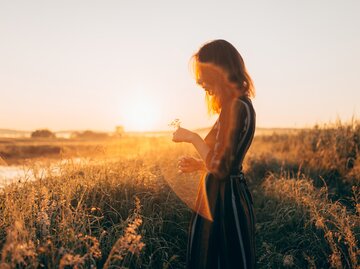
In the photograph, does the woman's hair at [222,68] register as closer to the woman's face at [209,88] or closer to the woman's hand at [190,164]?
the woman's face at [209,88]

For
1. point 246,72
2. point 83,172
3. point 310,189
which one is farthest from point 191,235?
point 310,189

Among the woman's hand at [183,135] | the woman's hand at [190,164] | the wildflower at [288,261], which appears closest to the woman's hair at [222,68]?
the woman's hand at [183,135]

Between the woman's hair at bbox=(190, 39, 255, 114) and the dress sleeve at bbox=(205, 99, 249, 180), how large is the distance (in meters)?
0.18

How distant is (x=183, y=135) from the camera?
271 cm

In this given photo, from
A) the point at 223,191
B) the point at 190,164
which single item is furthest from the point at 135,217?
the point at 223,191

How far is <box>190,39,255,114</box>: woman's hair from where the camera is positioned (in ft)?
8.74

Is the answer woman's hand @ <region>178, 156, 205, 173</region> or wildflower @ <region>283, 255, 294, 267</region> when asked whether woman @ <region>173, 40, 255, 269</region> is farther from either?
wildflower @ <region>283, 255, 294, 267</region>

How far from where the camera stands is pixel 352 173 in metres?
8.23

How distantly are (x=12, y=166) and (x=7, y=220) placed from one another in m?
1.86

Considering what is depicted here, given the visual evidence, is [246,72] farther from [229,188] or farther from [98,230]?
[98,230]

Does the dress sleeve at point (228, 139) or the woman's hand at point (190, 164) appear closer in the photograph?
the dress sleeve at point (228, 139)

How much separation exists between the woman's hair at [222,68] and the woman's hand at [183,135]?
0.30 m

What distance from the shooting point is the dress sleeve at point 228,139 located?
2.46 m

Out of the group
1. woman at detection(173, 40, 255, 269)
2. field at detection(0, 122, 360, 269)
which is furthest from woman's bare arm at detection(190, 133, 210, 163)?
field at detection(0, 122, 360, 269)
